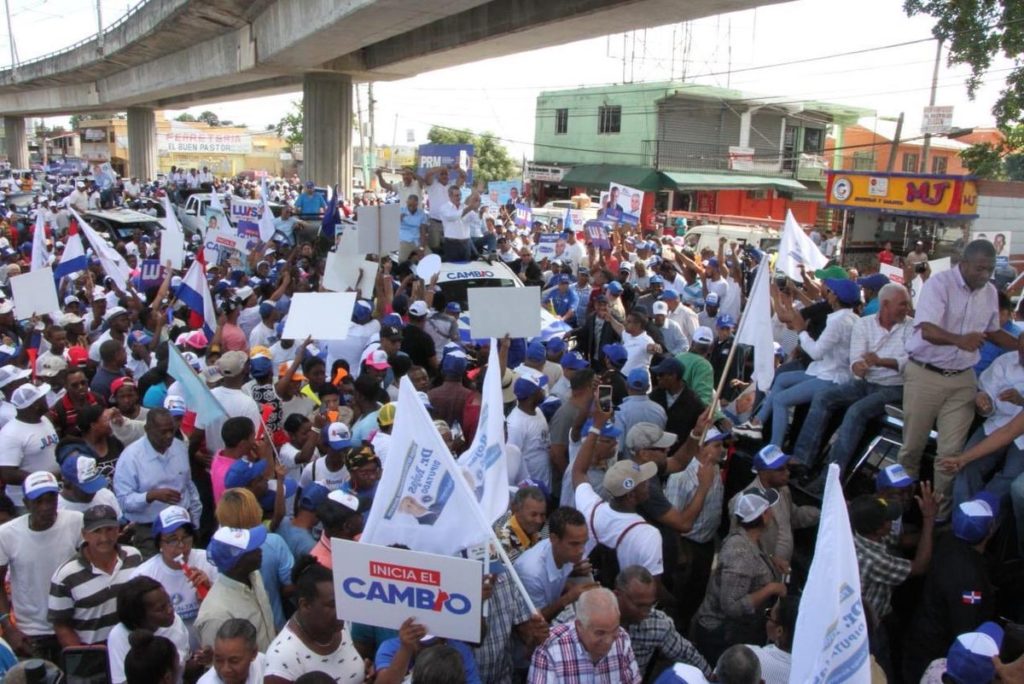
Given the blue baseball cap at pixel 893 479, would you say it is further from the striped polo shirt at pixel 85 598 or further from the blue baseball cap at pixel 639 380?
the striped polo shirt at pixel 85 598

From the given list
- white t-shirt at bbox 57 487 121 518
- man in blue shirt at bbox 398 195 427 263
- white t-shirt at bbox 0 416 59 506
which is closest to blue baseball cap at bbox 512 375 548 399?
white t-shirt at bbox 57 487 121 518

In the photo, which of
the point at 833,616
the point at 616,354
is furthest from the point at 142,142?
the point at 833,616

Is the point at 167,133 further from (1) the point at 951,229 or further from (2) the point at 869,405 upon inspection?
(2) the point at 869,405

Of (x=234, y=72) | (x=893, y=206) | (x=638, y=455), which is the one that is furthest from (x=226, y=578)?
(x=234, y=72)

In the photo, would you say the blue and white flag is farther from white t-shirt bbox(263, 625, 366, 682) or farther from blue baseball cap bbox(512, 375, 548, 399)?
white t-shirt bbox(263, 625, 366, 682)

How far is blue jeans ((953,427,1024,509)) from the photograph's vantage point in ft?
16.1

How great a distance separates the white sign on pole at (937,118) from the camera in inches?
1004

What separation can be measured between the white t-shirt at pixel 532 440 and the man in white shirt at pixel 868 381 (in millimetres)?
1837

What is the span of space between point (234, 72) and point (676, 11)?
16.5 metres

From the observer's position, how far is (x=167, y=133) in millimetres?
81625

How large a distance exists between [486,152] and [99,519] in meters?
54.9

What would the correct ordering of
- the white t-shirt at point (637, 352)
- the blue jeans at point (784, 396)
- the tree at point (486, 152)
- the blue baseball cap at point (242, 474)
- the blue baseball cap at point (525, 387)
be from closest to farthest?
1. the blue baseball cap at point (242, 474)
2. the blue baseball cap at point (525, 387)
3. the blue jeans at point (784, 396)
4. the white t-shirt at point (637, 352)
5. the tree at point (486, 152)

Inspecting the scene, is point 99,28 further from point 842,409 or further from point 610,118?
point 842,409

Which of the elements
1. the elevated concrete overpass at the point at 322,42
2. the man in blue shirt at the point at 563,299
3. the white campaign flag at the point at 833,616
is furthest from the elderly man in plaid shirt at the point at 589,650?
the elevated concrete overpass at the point at 322,42
